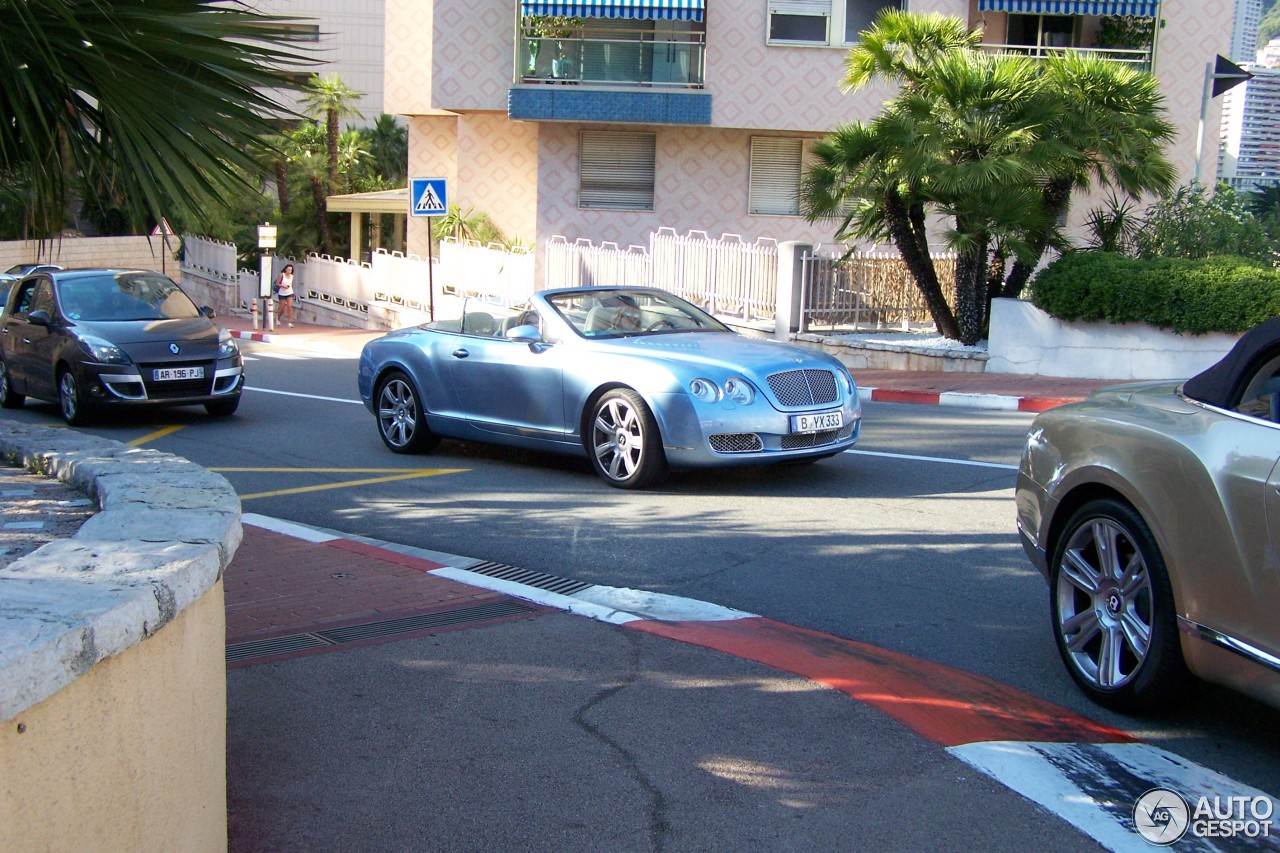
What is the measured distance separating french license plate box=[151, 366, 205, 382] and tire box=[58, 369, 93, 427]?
737 millimetres

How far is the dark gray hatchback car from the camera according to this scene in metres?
13.5

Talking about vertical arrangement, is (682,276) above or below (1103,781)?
above

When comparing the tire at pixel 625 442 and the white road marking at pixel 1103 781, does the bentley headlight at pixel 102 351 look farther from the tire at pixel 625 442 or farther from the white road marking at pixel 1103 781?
the white road marking at pixel 1103 781

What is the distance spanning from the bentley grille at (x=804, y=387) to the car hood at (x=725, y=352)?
6cm

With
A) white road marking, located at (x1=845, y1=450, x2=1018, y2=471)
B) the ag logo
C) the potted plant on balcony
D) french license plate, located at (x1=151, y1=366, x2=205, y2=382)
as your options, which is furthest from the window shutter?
the ag logo

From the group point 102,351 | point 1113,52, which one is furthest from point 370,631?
point 1113,52

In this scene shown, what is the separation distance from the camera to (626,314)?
1053cm

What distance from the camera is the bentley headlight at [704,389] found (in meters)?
9.10

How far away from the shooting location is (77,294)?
14.5 m

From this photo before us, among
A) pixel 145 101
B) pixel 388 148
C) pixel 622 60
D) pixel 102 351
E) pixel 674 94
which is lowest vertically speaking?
pixel 102 351

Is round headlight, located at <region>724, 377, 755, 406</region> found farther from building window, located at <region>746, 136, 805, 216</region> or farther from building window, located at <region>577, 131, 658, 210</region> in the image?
building window, located at <region>577, 131, 658, 210</region>

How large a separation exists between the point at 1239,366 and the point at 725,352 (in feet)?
17.2

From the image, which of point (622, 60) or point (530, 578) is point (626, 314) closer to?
point (530, 578)

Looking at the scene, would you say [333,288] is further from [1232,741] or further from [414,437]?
[1232,741]
